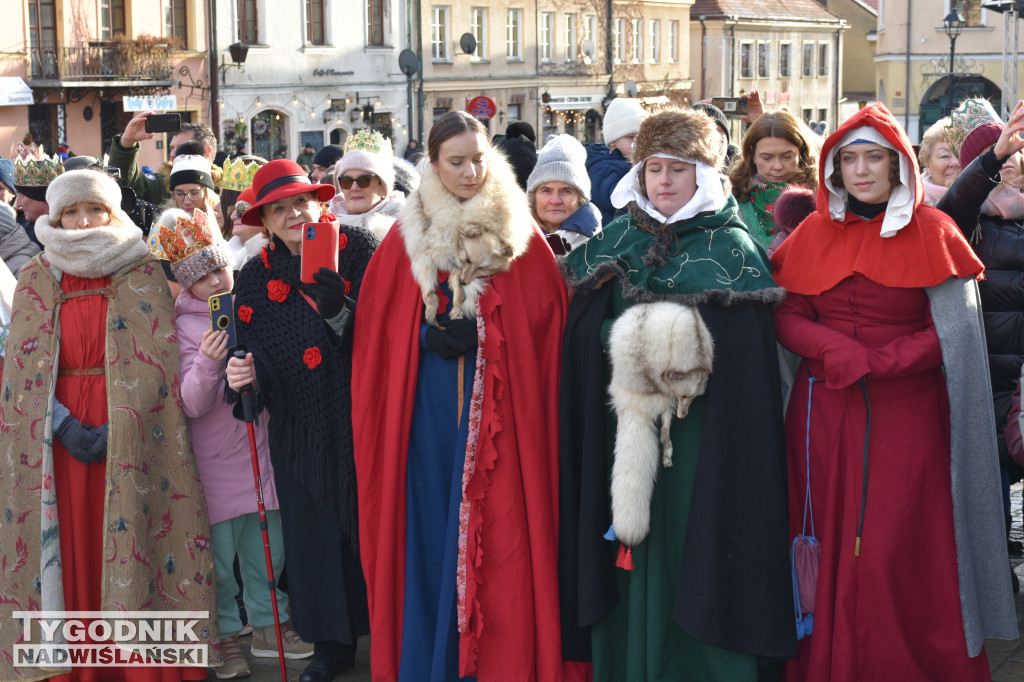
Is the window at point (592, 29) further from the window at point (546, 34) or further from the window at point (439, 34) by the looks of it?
the window at point (439, 34)

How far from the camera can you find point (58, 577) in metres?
4.72

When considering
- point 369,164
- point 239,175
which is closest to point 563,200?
point 369,164

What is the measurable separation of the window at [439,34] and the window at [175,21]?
8.15m

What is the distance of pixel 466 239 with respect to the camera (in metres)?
4.35

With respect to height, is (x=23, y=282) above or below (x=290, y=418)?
above

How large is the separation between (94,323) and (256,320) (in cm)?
63

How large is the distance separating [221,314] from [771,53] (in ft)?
159

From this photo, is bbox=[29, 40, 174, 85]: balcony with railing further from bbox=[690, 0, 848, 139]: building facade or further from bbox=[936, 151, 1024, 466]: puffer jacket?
bbox=[936, 151, 1024, 466]: puffer jacket

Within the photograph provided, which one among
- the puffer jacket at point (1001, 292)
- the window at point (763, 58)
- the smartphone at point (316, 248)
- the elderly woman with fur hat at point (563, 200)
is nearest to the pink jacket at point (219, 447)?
the smartphone at point (316, 248)

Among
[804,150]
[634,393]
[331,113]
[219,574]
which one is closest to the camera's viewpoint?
[634,393]

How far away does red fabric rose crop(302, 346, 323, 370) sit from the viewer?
4.73 m

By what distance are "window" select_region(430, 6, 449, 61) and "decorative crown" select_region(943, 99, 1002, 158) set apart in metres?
29.6

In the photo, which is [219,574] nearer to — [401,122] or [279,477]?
[279,477]

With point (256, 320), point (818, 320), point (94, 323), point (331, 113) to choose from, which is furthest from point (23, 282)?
point (331, 113)
